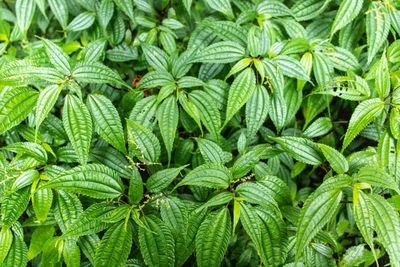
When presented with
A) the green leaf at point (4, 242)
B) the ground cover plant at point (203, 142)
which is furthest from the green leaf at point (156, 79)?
the green leaf at point (4, 242)

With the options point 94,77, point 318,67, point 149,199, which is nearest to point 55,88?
point 94,77

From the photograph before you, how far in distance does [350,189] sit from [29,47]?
196 cm

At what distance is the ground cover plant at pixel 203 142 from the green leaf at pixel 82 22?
11mm

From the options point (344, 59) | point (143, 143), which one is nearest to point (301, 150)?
point (344, 59)

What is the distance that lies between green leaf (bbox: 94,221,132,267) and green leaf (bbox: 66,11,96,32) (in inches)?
49.6

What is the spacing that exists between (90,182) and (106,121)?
0.29 meters

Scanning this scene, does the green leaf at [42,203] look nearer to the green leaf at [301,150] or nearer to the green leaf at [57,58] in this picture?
the green leaf at [57,58]

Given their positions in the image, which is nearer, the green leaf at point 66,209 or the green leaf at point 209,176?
the green leaf at point 209,176

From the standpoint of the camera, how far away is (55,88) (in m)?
1.31

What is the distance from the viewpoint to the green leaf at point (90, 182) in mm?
1173

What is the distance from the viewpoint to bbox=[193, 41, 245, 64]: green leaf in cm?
150

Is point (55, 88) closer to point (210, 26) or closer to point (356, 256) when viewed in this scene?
point (210, 26)

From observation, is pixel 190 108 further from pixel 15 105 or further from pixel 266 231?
pixel 15 105

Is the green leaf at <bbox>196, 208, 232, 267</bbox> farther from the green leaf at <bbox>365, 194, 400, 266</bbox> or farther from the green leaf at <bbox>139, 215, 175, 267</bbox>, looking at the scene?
the green leaf at <bbox>365, 194, 400, 266</bbox>
